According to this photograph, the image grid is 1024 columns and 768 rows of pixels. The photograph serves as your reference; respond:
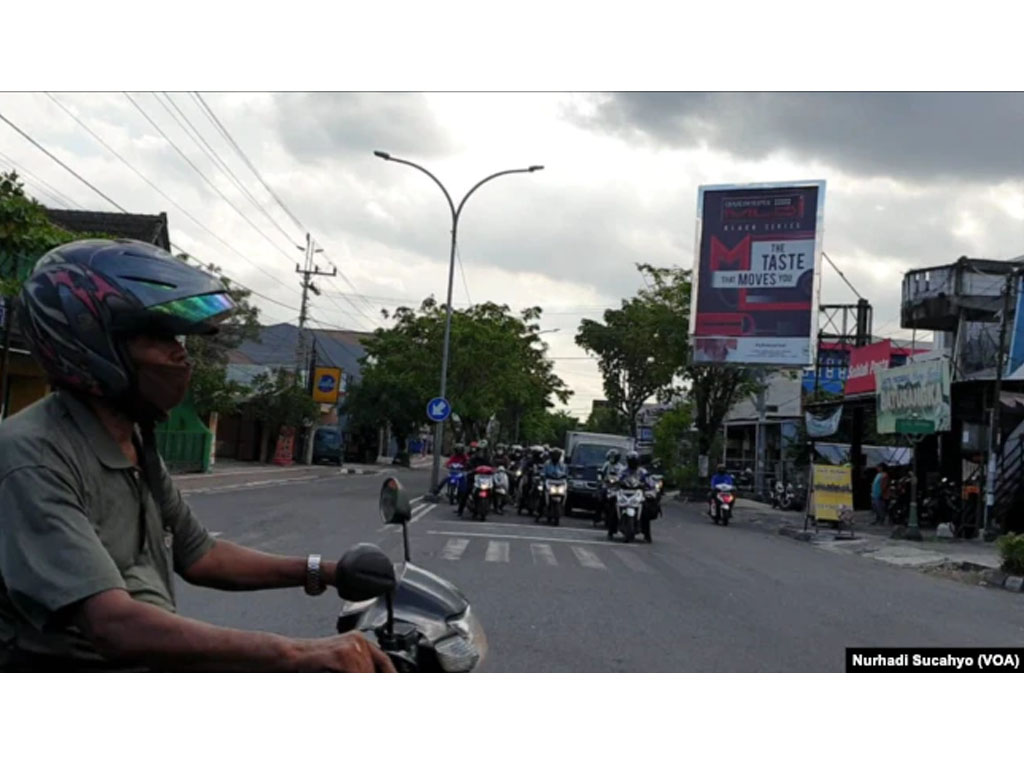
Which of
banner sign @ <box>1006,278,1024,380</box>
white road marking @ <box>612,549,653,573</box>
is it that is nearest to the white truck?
white road marking @ <box>612,549,653,573</box>

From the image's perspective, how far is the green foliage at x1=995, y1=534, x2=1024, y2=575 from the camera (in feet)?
40.2

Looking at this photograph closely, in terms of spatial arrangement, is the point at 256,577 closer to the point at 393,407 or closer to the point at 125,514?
the point at 125,514

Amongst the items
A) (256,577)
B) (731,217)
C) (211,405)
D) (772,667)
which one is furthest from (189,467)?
(256,577)

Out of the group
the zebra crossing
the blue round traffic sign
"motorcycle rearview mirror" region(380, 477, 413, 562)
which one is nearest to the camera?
"motorcycle rearview mirror" region(380, 477, 413, 562)

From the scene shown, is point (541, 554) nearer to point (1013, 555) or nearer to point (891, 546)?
point (1013, 555)

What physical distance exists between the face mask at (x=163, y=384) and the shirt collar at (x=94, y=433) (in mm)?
101

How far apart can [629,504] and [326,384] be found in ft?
94.2

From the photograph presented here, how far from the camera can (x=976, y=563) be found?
13984mm

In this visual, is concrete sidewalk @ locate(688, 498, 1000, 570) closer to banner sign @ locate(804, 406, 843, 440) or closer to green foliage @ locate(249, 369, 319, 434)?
banner sign @ locate(804, 406, 843, 440)

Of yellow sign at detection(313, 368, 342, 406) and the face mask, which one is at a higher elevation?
yellow sign at detection(313, 368, 342, 406)

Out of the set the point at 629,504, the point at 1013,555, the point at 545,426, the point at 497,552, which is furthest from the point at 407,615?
the point at 545,426

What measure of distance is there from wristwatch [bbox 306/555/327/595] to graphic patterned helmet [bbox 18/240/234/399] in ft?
1.96

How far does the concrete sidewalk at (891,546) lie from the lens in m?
14.7

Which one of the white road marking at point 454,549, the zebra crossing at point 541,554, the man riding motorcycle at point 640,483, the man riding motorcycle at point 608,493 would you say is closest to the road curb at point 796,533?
the man riding motorcycle at point 608,493
